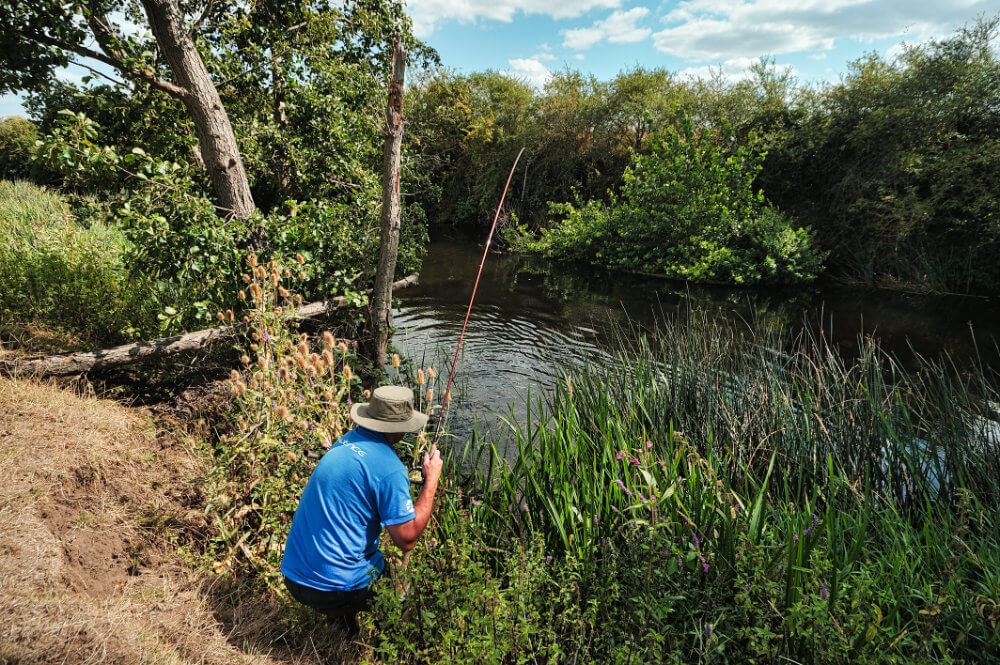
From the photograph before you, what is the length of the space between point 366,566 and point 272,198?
575 centimetres

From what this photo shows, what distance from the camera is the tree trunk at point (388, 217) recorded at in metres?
4.32

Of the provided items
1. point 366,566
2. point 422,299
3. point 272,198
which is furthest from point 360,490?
point 422,299

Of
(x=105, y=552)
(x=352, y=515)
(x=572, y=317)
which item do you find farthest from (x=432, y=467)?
(x=572, y=317)

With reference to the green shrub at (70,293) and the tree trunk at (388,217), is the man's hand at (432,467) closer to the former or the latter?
the tree trunk at (388,217)

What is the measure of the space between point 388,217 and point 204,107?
6.84ft

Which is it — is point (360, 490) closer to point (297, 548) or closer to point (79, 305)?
point (297, 548)

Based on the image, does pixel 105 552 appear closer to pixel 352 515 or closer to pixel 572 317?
pixel 352 515

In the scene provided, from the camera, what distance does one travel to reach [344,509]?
2240mm

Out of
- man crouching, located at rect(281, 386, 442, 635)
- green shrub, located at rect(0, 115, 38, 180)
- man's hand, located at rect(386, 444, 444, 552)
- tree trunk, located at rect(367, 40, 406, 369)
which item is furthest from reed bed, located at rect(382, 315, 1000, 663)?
green shrub, located at rect(0, 115, 38, 180)

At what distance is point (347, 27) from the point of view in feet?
22.0

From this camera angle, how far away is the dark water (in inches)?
289

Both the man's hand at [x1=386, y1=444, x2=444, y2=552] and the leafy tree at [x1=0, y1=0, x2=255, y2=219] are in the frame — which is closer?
the man's hand at [x1=386, y1=444, x2=444, y2=552]

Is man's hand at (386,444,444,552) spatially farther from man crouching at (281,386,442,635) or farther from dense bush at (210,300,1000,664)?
dense bush at (210,300,1000,664)

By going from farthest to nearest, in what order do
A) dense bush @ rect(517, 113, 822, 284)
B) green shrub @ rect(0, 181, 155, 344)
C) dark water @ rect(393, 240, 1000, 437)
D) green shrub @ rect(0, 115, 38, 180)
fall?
green shrub @ rect(0, 115, 38, 180) → dense bush @ rect(517, 113, 822, 284) → dark water @ rect(393, 240, 1000, 437) → green shrub @ rect(0, 181, 155, 344)
